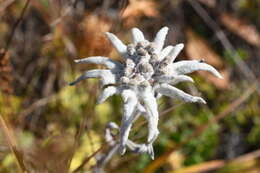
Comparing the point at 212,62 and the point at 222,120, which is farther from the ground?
the point at 212,62

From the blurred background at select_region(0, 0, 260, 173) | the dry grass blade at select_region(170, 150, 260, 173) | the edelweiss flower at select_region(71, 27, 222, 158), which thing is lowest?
the dry grass blade at select_region(170, 150, 260, 173)

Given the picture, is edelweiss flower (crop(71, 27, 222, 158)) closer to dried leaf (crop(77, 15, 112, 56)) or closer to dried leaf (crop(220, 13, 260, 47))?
dried leaf (crop(77, 15, 112, 56))

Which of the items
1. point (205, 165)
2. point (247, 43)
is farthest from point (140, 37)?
point (247, 43)

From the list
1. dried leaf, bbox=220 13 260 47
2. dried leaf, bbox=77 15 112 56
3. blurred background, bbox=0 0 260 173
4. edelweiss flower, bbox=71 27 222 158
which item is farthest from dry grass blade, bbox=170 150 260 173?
edelweiss flower, bbox=71 27 222 158

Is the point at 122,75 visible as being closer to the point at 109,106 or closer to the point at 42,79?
the point at 109,106

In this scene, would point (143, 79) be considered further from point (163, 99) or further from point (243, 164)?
point (243, 164)

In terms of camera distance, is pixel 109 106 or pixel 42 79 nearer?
pixel 109 106
